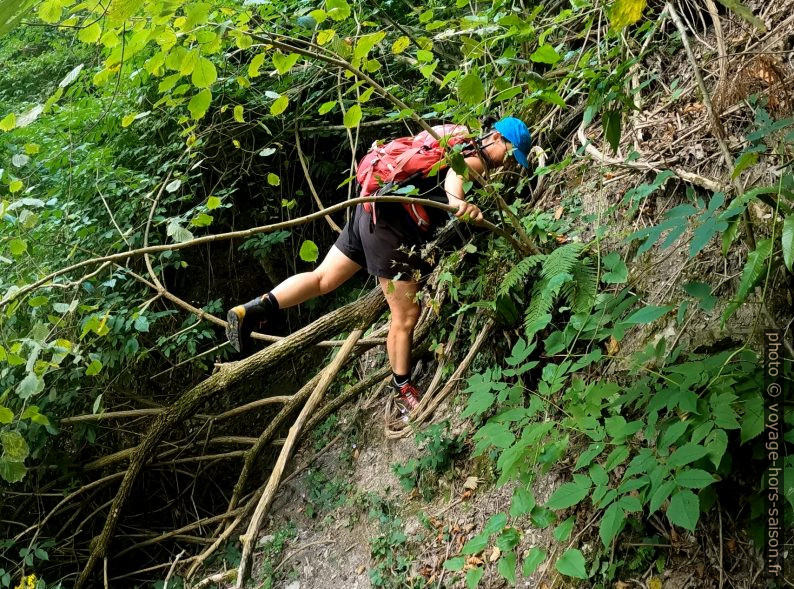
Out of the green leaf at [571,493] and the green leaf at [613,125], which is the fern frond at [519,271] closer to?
the green leaf at [613,125]

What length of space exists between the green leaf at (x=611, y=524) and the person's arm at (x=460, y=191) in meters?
1.36

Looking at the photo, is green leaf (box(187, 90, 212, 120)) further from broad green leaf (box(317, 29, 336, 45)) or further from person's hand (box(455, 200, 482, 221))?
person's hand (box(455, 200, 482, 221))

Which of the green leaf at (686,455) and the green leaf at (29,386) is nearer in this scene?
the green leaf at (686,455)

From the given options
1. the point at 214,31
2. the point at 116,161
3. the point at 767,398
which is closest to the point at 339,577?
the point at 767,398

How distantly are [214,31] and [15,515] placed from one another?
13.6 feet

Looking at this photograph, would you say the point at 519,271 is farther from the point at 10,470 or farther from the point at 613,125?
the point at 10,470

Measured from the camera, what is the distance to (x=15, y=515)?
14.0 feet

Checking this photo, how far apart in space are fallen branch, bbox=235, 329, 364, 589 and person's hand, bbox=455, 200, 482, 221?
141cm

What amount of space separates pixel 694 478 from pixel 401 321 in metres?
2.07

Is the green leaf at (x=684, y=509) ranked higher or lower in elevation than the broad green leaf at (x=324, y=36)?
lower

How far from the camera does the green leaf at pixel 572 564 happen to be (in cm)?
173

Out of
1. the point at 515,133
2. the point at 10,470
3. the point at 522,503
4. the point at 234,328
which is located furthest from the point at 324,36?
the point at 10,470

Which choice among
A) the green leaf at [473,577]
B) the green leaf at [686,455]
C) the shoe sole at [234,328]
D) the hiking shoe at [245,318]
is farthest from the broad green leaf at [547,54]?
the shoe sole at [234,328]

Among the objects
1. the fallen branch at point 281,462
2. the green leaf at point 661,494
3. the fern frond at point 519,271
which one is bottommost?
the fallen branch at point 281,462
